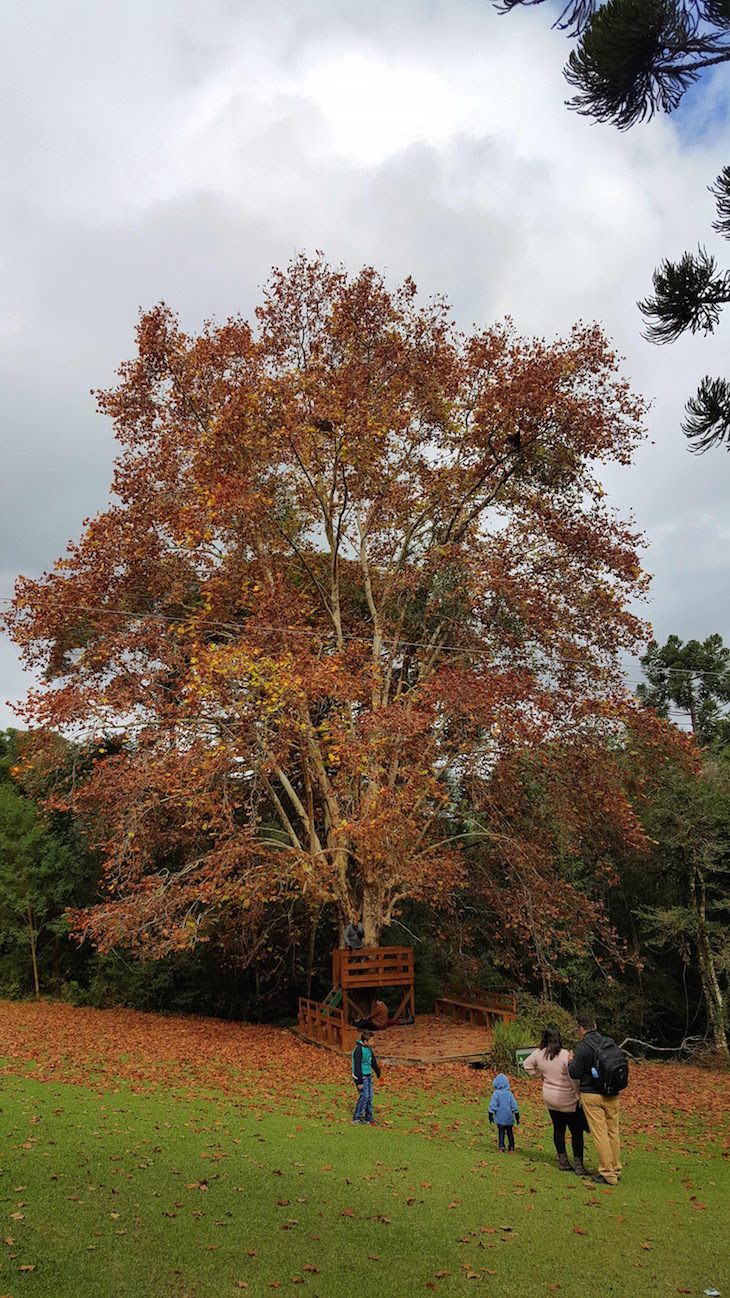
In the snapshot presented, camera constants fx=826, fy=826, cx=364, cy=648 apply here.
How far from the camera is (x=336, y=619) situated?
63.0ft

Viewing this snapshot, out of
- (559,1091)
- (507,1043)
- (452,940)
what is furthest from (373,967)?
(559,1091)

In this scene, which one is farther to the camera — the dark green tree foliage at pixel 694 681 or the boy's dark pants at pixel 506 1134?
the dark green tree foliage at pixel 694 681

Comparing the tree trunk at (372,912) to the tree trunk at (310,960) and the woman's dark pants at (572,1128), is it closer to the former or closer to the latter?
the tree trunk at (310,960)

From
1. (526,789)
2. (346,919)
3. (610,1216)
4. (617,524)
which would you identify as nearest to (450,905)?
(346,919)

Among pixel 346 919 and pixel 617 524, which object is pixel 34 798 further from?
pixel 617 524

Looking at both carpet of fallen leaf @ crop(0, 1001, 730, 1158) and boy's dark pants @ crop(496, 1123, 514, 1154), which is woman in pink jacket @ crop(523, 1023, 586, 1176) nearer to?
boy's dark pants @ crop(496, 1123, 514, 1154)

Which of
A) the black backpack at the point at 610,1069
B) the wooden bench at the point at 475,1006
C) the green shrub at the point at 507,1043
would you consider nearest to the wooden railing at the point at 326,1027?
the green shrub at the point at 507,1043

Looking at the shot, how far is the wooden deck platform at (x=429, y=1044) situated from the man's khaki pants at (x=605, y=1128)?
7443 mm

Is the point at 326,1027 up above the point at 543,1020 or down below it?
below

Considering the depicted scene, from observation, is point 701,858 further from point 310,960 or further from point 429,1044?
point 310,960

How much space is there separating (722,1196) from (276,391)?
629 inches

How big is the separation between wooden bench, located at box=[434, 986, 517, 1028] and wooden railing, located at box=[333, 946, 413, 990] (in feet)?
7.27

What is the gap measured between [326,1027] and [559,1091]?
9715 millimetres

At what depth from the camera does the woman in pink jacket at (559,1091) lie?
27.4 feet
